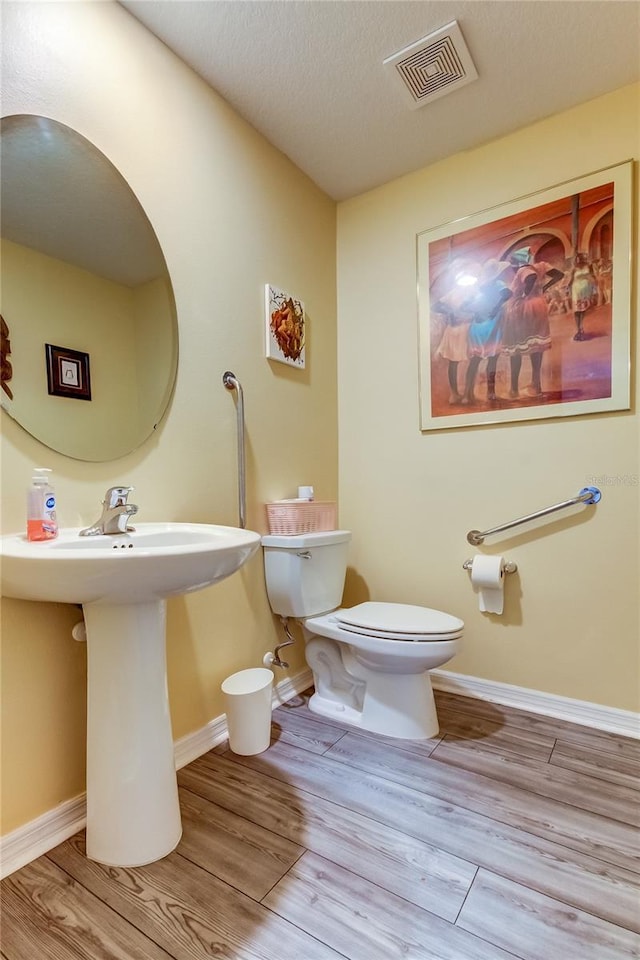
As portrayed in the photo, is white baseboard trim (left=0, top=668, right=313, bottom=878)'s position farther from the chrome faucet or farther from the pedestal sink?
the chrome faucet

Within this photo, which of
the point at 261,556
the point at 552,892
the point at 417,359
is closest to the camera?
the point at 552,892

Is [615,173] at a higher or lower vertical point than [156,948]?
higher

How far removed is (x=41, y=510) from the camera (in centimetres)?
100

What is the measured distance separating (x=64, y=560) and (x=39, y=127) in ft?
3.52

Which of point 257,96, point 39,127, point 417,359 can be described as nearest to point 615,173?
point 417,359

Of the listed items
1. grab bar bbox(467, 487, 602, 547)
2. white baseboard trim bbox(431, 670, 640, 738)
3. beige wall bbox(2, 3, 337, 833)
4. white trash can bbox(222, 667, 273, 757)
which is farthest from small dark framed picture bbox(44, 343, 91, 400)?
white baseboard trim bbox(431, 670, 640, 738)

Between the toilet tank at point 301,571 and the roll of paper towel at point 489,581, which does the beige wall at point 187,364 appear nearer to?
the toilet tank at point 301,571

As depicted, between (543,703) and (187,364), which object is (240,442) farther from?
(543,703)

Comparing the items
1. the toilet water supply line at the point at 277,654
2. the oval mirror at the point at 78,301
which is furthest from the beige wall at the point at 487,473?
the oval mirror at the point at 78,301

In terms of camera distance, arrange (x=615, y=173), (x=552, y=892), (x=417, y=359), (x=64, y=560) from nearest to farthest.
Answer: (x=64, y=560), (x=552, y=892), (x=615, y=173), (x=417, y=359)

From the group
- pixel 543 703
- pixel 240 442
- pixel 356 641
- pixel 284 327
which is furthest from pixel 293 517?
pixel 543 703

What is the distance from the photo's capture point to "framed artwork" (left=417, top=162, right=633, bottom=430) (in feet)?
5.01

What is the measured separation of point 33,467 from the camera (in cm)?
105

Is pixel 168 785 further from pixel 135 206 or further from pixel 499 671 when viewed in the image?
pixel 135 206
